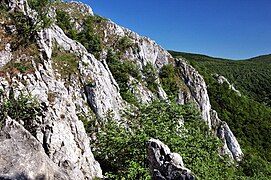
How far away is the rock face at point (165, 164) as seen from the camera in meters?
12.8

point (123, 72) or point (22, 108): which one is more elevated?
point (123, 72)

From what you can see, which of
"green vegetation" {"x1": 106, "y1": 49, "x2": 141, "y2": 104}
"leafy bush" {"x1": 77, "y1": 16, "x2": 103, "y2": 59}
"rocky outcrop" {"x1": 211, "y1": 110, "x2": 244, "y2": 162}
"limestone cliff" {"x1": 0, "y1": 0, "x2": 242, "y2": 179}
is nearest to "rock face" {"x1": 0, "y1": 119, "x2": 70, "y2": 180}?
"limestone cliff" {"x1": 0, "y1": 0, "x2": 242, "y2": 179}

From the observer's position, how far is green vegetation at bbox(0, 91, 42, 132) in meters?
15.4

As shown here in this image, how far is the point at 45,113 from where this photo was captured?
16516mm

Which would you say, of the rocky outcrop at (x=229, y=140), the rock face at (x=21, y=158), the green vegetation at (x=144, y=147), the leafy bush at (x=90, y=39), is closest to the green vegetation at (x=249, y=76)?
the rocky outcrop at (x=229, y=140)

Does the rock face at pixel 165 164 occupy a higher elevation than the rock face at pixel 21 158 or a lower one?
lower

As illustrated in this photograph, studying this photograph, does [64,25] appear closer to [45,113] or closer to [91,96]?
[91,96]

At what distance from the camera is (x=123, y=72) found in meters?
42.5

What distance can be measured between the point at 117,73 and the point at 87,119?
18333 mm

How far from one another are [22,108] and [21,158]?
12.3ft

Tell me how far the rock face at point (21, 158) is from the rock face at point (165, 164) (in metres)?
4.31

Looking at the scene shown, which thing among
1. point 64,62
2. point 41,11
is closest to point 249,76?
point 64,62

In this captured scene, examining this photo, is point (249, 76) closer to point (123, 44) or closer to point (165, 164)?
point (123, 44)

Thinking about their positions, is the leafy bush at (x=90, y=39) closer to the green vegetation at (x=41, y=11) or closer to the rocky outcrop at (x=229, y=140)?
the green vegetation at (x=41, y=11)
